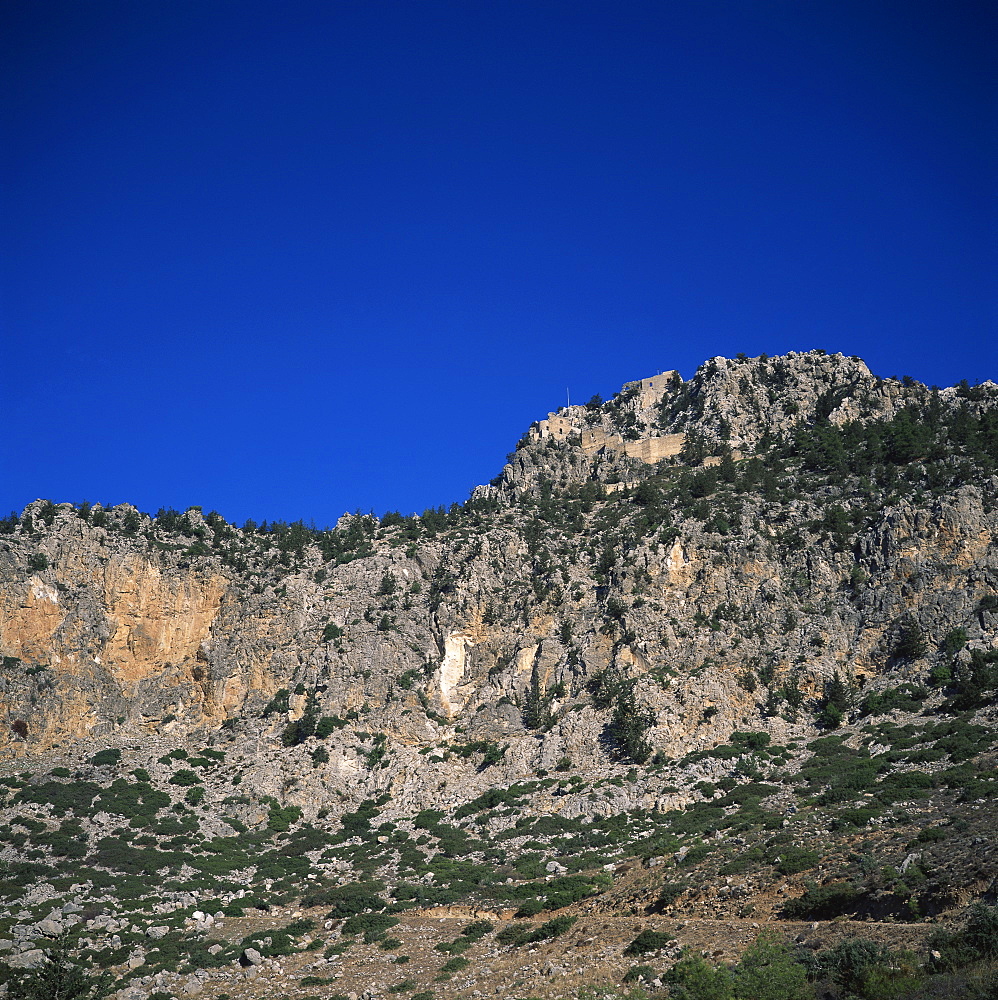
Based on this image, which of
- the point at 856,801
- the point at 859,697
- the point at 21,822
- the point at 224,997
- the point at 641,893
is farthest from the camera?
the point at 859,697

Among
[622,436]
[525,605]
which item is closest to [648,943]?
[525,605]

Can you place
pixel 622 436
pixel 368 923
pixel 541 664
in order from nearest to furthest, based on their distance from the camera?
pixel 368 923
pixel 541 664
pixel 622 436

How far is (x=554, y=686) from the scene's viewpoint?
76.0m

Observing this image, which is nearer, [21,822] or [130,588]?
[21,822]

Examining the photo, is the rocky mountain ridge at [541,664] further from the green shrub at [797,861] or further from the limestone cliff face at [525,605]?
the green shrub at [797,861]

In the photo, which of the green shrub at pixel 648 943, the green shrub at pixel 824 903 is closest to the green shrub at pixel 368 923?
the green shrub at pixel 648 943

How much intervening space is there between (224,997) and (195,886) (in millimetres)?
19086

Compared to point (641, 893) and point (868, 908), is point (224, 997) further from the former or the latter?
point (868, 908)

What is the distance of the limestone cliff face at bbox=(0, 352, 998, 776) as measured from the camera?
70.1 meters

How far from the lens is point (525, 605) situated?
84938mm

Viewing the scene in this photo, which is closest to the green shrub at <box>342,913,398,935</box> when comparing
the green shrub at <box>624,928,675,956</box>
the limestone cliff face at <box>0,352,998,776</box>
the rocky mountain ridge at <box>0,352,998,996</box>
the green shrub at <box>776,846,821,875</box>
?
the rocky mountain ridge at <box>0,352,998,996</box>

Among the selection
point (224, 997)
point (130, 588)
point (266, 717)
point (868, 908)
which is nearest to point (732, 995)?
point (868, 908)

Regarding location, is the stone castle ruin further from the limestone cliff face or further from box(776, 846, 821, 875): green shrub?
box(776, 846, 821, 875): green shrub

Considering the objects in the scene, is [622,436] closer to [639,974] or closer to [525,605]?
[525,605]
